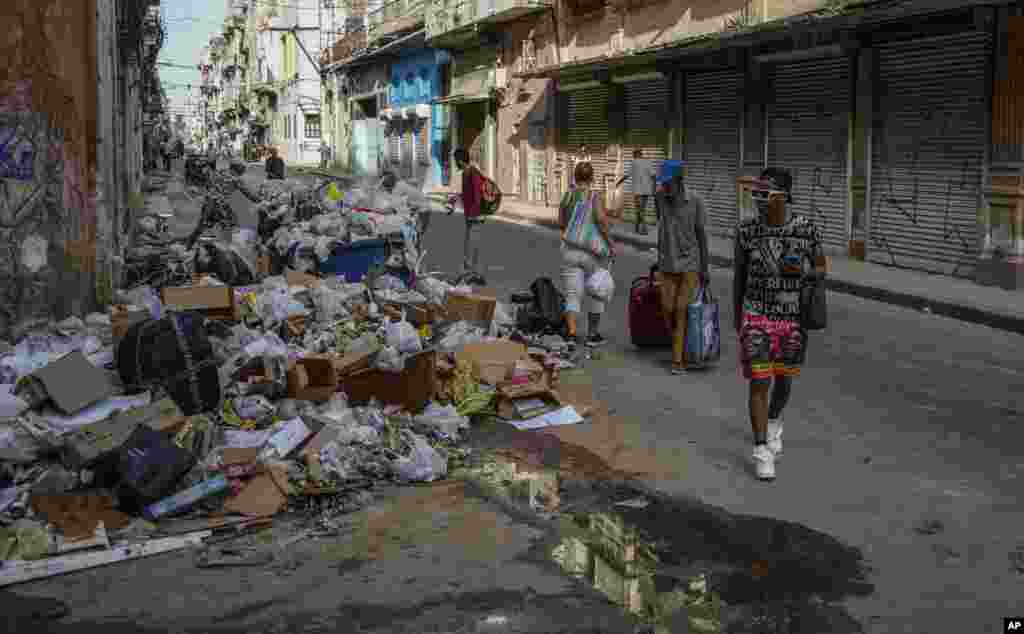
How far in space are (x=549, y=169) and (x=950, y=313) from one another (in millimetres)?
19498

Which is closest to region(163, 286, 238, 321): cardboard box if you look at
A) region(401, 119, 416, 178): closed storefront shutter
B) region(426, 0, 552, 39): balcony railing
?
region(426, 0, 552, 39): balcony railing

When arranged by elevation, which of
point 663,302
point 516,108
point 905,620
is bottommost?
point 905,620

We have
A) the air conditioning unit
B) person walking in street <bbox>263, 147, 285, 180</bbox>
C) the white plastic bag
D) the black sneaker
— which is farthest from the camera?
the air conditioning unit

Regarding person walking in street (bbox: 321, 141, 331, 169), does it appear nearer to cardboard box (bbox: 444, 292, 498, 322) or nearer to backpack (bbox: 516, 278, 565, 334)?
backpack (bbox: 516, 278, 565, 334)

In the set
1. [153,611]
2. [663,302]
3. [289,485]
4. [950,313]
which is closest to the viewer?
[153,611]

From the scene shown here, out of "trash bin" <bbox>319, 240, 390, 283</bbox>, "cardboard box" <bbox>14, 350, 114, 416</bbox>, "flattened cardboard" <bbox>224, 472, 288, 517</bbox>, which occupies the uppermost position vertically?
"trash bin" <bbox>319, 240, 390, 283</bbox>

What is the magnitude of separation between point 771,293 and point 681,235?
271cm

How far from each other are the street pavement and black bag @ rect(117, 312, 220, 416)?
160 cm

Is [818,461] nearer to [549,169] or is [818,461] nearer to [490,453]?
[490,453]

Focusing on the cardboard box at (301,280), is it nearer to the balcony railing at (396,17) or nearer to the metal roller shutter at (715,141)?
the metal roller shutter at (715,141)

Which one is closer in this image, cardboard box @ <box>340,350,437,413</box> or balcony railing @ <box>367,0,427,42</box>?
cardboard box @ <box>340,350,437,413</box>

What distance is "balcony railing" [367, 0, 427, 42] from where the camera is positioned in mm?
42469

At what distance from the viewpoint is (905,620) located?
4.19 m

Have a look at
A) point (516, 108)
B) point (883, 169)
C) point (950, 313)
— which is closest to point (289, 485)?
point (950, 313)
